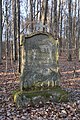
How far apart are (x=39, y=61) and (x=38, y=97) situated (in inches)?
50.1

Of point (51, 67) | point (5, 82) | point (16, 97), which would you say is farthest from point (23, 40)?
point (5, 82)

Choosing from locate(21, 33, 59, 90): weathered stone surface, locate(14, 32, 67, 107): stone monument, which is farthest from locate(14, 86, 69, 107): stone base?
locate(21, 33, 59, 90): weathered stone surface

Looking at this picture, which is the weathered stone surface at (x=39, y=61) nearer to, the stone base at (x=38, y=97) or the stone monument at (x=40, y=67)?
the stone monument at (x=40, y=67)

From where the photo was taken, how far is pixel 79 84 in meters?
10.7

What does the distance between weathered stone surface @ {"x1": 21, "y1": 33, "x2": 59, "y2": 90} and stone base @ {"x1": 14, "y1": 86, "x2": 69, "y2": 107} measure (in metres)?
0.37

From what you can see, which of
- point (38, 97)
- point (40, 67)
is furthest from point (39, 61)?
point (38, 97)

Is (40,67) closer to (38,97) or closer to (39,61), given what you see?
(39,61)

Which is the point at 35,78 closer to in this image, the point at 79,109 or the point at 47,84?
the point at 47,84

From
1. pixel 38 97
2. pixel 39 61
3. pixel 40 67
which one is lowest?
pixel 38 97

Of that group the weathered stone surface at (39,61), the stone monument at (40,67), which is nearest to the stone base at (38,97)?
the stone monument at (40,67)

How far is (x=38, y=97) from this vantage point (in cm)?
760

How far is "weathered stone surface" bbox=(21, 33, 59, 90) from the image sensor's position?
7977 millimetres

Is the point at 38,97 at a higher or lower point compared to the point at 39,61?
lower

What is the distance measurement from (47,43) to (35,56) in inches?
24.5
